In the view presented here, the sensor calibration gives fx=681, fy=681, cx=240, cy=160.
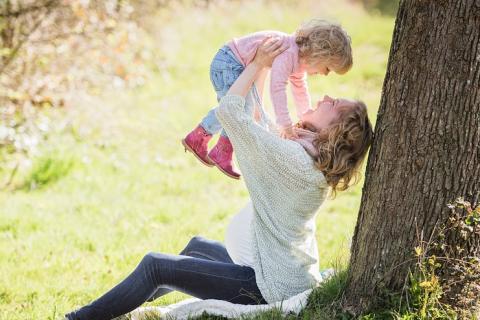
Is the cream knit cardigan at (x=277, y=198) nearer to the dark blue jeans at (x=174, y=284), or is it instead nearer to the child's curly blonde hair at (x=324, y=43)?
the dark blue jeans at (x=174, y=284)

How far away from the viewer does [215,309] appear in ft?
10.6

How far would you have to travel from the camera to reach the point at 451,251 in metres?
2.83

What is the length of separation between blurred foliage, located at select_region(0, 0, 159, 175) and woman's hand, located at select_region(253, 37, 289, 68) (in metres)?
3.29

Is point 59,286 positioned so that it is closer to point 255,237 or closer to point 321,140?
point 255,237

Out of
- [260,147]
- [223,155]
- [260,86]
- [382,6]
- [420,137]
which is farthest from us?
[382,6]

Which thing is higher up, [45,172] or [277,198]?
[277,198]

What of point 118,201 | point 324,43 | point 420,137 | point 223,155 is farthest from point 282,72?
point 118,201

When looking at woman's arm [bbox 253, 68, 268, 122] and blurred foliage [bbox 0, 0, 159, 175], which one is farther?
blurred foliage [bbox 0, 0, 159, 175]

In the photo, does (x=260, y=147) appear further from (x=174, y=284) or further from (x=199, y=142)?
(x=174, y=284)

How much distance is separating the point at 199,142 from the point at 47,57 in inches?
150

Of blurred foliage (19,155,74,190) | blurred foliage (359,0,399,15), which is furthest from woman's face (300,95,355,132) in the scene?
blurred foliage (359,0,399,15)

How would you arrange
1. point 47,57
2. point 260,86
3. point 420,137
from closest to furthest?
point 420,137 < point 260,86 < point 47,57

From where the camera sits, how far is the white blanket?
3.12 m

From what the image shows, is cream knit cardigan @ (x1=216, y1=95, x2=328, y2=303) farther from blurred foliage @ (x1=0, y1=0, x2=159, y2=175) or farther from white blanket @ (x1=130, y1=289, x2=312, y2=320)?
blurred foliage @ (x1=0, y1=0, x2=159, y2=175)
